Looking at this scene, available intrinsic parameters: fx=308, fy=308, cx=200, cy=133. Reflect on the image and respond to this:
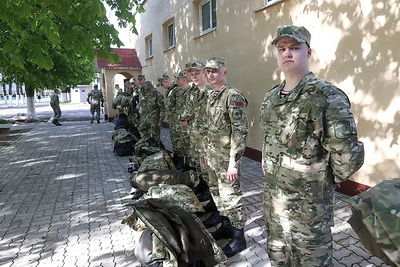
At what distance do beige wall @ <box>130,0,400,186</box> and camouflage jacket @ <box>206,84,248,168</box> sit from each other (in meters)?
2.19

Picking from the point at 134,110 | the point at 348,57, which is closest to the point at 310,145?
the point at 348,57

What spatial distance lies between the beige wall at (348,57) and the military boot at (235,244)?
7.50 feet

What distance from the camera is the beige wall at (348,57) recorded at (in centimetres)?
395

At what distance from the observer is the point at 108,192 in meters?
5.27

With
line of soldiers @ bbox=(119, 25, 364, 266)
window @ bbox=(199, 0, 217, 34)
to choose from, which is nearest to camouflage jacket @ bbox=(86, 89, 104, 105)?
window @ bbox=(199, 0, 217, 34)

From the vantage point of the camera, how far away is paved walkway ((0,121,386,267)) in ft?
10.3

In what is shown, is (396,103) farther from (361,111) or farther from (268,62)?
(268,62)

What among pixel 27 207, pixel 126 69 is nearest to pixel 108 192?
pixel 27 207

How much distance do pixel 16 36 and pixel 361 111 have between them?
569cm

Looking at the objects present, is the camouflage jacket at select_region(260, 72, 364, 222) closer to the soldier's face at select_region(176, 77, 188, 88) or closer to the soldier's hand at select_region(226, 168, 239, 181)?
the soldier's hand at select_region(226, 168, 239, 181)

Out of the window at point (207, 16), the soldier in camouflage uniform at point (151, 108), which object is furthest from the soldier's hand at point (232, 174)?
the window at point (207, 16)

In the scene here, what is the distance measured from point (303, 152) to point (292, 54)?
0.58 m

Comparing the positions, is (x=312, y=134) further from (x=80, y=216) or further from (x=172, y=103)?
(x=172, y=103)

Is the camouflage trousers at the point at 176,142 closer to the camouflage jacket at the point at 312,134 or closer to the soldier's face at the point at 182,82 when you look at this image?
the soldier's face at the point at 182,82
